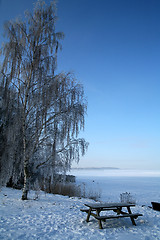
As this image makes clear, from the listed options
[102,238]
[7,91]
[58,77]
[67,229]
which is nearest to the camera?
[102,238]

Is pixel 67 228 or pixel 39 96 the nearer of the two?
pixel 67 228

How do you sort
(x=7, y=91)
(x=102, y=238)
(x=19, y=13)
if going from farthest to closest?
(x=19, y=13) → (x=7, y=91) → (x=102, y=238)

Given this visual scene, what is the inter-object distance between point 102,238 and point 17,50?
786cm

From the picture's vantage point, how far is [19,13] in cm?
826

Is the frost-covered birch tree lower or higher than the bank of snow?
higher

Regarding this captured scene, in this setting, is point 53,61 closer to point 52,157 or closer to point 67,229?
point 52,157

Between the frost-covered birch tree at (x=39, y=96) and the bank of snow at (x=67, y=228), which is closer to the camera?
the bank of snow at (x=67, y=228)

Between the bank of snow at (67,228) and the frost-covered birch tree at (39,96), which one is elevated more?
the frost-covered birch tree at (39,96)

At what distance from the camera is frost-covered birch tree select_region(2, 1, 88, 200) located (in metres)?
7.36

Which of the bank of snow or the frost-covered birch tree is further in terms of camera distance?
the frost-covered birch tree

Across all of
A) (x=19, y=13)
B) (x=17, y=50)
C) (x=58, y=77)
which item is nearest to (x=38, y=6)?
(x=19, y=13)

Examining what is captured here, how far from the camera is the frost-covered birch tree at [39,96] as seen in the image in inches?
290

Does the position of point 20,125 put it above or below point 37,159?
above

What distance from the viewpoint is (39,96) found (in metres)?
7.14
